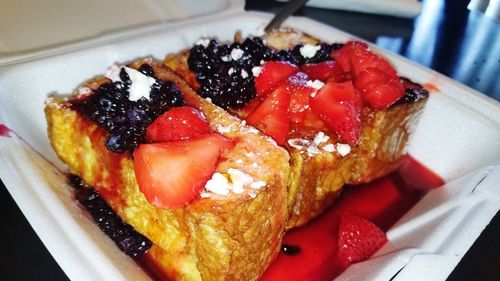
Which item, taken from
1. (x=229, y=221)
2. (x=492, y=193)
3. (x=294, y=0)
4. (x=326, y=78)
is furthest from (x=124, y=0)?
(x=492, y=193)

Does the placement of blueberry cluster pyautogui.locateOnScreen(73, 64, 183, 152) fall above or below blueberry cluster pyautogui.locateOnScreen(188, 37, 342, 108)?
below

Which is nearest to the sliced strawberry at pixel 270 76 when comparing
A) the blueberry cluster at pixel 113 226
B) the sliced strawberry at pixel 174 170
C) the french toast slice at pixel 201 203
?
the french toast slice at pixel 201 203

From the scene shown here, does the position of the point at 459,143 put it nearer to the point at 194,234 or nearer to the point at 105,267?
the point at 194,234

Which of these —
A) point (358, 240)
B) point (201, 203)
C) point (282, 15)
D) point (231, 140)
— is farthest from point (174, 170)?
point (282, 15)

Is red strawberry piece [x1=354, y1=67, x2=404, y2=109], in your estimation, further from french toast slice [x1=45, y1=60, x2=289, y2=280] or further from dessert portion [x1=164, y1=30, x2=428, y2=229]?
french toast slice [x1=45, y1=60, x2=289, y2=280]

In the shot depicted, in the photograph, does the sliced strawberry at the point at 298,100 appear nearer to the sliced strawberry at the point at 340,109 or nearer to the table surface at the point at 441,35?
the sliced strawberry at the point at 340,109

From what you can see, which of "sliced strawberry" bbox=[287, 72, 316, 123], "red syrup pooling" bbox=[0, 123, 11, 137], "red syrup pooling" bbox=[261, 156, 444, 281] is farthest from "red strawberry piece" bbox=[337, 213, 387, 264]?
"red syrup pooling" bbox=[0, 123, 11, 137]
